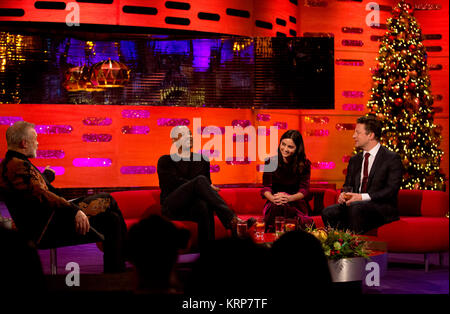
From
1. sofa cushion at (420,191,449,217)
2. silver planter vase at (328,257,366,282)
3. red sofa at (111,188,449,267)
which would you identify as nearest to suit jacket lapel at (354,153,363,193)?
red sofa at (111,188,449,267)

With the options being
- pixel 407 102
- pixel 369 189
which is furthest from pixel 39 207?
pixel 407 102

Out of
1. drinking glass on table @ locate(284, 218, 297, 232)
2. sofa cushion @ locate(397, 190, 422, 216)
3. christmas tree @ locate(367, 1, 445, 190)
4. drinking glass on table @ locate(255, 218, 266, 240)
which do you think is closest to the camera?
drinking glass on table @ locate(284, 218, 297, 232)

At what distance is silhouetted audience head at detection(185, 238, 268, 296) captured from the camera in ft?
4.44

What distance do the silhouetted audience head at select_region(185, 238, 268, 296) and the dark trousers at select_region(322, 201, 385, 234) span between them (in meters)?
3.78

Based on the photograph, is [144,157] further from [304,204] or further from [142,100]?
[304,204]

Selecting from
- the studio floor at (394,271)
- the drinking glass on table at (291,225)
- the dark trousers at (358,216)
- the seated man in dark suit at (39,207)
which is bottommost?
the studio floor at (394,271)

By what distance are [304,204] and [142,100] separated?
308cm

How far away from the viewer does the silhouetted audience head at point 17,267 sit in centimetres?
120

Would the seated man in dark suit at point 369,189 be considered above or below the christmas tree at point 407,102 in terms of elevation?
below

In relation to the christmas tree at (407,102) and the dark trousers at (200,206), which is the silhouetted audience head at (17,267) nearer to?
the dark trousers at (200,206)

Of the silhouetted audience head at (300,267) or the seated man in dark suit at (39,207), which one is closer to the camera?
the silhouetted audience head at (300,267)

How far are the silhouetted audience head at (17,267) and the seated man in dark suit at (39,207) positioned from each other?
2.77 m

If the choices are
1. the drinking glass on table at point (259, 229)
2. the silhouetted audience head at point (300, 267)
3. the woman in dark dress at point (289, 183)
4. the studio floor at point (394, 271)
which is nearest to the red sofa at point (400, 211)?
the studio floor at point (394, 271)

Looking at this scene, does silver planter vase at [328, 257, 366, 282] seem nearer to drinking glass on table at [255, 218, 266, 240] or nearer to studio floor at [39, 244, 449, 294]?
studio floor at [39, 244, 449, 294]
